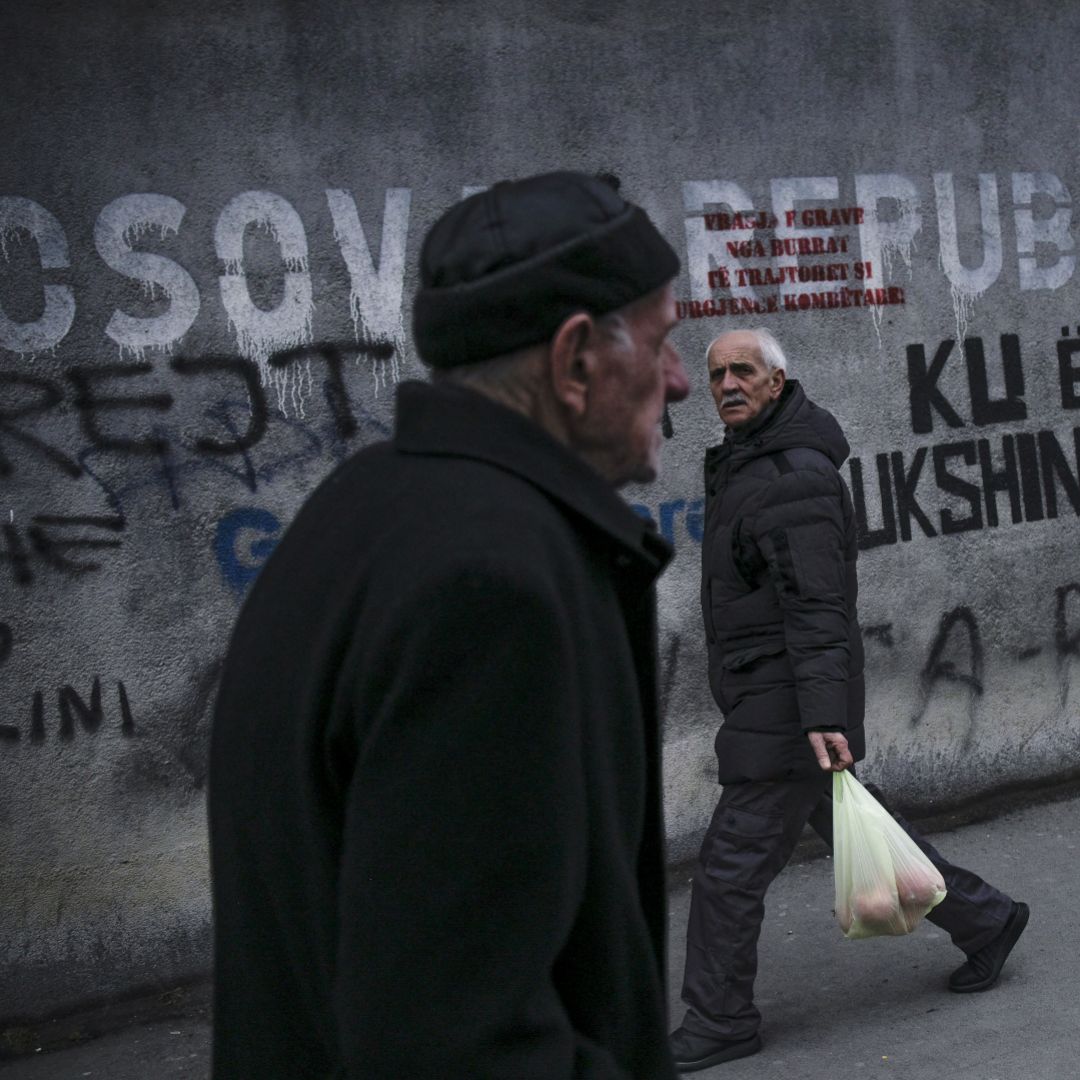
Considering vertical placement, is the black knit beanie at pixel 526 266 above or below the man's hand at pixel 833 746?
above

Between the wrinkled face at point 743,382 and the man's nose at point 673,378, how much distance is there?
8.63ft

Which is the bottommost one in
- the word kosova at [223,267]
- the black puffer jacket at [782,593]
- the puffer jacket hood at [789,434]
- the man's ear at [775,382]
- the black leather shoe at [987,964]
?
the black leather shoe at [987,964]

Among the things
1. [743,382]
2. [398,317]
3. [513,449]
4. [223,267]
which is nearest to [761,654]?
[743,382]

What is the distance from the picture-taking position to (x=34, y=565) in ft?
15.5

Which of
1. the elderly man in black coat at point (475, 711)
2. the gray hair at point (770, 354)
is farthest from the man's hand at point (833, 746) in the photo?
the elderly man in black coat at point (475, 711)

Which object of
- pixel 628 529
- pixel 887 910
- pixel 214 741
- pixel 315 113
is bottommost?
pixel 887 910

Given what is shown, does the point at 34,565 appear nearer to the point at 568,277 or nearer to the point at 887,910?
A: the point at 887,910

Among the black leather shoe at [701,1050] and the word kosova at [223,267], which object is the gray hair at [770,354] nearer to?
the word kosova at [223,267]

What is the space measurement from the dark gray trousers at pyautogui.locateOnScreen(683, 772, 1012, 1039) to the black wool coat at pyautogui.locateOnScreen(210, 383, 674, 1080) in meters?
2.68

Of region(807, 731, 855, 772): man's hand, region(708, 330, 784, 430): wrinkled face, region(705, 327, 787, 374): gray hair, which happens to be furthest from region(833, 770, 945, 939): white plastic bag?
region(705, 327, 787, 374): gray hair

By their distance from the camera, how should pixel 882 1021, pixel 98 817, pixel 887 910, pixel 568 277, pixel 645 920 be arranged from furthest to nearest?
1. pixel 98 817
2. pixel 882 1021
3. pixel 887 910
4. pixel 645 920
5. pixel 568 277

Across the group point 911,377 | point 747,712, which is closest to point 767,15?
point 911,377

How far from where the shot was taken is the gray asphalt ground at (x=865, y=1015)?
419 cm

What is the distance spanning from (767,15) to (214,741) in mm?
4833
